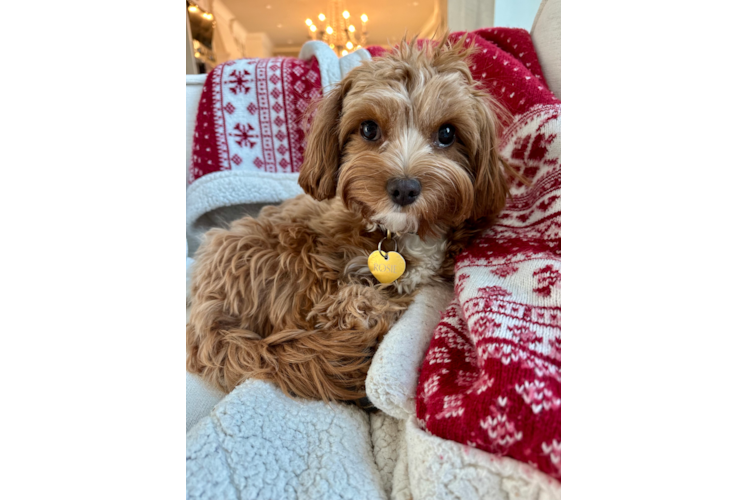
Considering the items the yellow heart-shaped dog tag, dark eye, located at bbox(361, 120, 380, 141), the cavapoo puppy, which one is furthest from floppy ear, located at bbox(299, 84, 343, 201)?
the yellow heart-shaped dog tag

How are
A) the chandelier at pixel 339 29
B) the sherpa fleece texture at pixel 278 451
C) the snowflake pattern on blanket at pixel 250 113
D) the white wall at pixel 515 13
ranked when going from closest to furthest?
the sherpa fleece texture at pixel 278 451 < the snowflake pattern on blanket at pixel 250 113 < the white wall at pixel 515 13 < the chandelier at pixel 339 29

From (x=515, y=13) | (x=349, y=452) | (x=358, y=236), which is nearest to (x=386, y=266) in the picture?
(x=358, y=236)

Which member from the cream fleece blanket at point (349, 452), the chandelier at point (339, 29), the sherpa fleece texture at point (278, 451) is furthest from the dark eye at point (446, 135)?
the chandelier at point (339, 29)

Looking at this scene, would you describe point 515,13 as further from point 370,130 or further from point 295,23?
point 295,23

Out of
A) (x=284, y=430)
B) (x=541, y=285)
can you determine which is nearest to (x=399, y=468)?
(x=284, y=430)

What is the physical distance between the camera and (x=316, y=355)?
3.46ft

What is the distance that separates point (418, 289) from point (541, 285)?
40 centimetres

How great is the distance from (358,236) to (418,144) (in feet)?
1.13

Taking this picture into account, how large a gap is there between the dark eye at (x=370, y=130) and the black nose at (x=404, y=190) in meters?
0.21

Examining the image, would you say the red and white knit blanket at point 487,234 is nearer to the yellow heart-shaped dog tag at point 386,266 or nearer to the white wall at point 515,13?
the yellow heart-shaped dog tag at point 386,266

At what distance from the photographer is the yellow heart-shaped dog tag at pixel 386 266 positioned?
1.19 m

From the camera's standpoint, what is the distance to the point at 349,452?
89 centimetres

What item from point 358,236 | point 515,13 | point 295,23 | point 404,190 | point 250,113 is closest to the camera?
point 404,190
